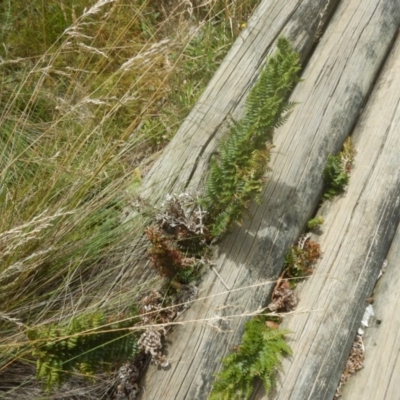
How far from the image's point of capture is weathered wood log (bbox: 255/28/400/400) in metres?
3.26

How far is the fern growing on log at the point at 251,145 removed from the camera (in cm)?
296

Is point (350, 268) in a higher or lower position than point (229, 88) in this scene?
lower

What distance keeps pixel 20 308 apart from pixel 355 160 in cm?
264

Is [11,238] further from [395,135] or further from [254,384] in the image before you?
[395,135]

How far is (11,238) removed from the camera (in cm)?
288

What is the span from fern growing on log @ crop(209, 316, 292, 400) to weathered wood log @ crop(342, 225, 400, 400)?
2.10 feet

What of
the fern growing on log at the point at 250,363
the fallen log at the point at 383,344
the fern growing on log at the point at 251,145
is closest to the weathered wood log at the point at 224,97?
the fern growing on log at the point at 251,145

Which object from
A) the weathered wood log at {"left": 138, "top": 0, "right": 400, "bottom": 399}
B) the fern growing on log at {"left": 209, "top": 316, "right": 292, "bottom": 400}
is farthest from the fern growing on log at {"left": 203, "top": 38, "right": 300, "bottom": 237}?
the fern growing on log at {"left": 209, "top": 316, "right": 292, "bottom": 400}

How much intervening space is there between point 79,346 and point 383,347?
2.07 m

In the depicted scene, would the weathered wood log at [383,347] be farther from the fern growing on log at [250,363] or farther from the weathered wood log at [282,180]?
the weathered wood log at [282,180]

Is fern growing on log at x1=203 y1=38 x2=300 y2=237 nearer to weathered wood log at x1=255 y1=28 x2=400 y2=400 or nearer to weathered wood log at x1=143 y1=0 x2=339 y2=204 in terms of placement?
weathered wood log at x1=143 y1=0 x2=339 y2=204

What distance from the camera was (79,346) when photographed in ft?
9.44

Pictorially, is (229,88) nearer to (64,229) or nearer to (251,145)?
(251,145)

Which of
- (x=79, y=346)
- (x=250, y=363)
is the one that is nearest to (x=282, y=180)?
(x=250, y=363)
